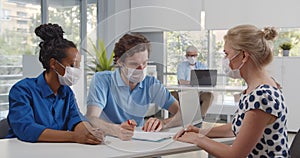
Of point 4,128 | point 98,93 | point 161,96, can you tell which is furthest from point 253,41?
point 4,128

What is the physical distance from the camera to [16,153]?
144 cm

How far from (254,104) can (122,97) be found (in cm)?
56

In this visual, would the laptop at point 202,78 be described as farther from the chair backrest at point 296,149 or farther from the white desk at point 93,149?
the chair backrest at point 296,149

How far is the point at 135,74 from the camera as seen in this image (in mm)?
1518

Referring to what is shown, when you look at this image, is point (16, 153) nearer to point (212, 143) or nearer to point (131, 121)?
point (131, 121)

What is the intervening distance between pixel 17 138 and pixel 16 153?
271 millimetres

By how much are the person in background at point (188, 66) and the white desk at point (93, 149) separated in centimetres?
29

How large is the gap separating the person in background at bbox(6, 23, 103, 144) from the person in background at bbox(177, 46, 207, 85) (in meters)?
0.46

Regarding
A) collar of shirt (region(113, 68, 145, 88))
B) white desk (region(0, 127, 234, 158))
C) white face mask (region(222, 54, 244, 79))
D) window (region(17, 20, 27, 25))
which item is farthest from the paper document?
window (region(17, 20, 27, 25))

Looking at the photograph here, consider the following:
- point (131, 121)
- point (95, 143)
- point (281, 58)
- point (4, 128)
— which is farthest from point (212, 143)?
point (281, 58)

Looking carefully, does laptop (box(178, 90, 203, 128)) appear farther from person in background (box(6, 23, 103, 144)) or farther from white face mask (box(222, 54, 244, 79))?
person in background (box(6, 23, 103, 144))

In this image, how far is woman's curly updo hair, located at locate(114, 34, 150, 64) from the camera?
4.86 ft

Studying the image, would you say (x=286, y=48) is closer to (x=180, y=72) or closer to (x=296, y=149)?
(x=296, y=149)

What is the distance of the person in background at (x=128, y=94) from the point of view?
58.9 inches
